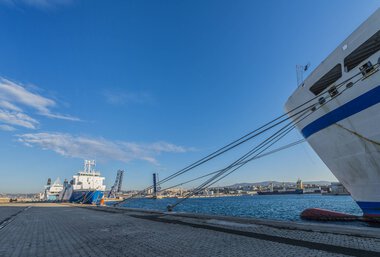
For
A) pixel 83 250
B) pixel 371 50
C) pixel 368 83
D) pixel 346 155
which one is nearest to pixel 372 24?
pixel 371 50

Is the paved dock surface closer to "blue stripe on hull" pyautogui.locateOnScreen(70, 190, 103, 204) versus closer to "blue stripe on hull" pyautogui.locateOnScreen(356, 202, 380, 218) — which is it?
"blue stripe on hull" pyautogui.locateOnScreen(356, 202, 380, 218)

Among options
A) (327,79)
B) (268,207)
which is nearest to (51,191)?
(268,207)

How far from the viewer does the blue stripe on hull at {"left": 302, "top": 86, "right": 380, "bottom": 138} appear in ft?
32.7

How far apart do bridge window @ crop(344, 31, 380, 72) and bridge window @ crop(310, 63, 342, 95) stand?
0.39 m

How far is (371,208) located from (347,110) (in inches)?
172

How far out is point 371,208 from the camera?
11.3m

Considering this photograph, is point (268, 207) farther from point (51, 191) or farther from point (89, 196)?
point (51, 191)

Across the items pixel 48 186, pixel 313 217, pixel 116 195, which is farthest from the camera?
pixel 116 195

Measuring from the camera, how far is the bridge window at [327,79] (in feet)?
39.4

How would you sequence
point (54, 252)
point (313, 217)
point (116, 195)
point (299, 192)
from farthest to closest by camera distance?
point (299, 192) < point (116, 195) < point (313, 217) < point (54, 252)

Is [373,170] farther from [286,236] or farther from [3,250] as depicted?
[3,250]

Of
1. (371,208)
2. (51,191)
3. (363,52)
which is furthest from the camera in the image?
(51,191)

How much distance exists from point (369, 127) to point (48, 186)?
10867 cm

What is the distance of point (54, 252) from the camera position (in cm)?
695
